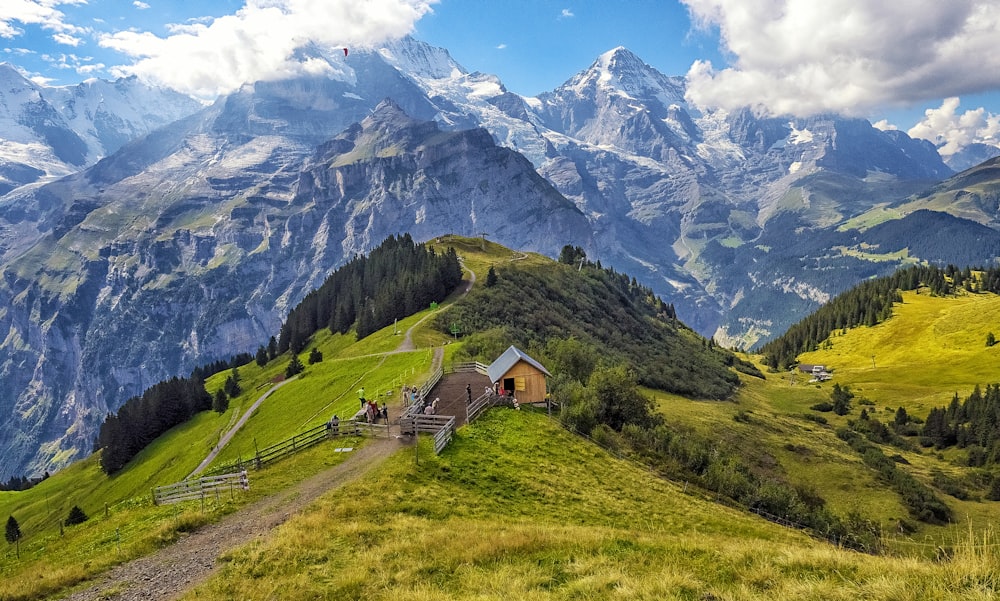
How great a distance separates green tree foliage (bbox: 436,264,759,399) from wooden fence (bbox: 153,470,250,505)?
3308cm

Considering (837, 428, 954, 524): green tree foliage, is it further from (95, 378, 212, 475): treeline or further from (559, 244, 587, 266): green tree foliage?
(95, 378, 212, 475): treeline

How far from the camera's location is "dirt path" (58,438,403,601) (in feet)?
58.2

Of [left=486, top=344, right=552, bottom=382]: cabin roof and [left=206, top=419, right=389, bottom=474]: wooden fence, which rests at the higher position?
[left=486, top=344, right=552, bottom=382]: cabin roof

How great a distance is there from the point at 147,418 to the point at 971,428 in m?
149

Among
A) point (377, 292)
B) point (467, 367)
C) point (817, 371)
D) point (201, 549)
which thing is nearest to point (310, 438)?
point (201, 549)

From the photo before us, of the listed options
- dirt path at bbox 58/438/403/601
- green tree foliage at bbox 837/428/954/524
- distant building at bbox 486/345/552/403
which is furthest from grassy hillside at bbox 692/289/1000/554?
distant building at bbox 486/345/552/403

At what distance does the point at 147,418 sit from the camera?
9844 cm

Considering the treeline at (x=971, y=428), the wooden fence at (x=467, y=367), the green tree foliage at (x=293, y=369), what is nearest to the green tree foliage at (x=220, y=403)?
the green tree foliage at (x=293, y=369)

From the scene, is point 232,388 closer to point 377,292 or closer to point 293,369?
point 293,369

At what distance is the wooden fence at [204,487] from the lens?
2856cm

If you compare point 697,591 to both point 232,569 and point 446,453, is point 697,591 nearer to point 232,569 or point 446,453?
point 232,569

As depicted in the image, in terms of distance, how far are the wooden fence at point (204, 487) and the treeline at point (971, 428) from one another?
100 metres

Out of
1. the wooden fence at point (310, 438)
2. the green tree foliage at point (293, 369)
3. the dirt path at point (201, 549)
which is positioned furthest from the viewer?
the green tree foliage at point (293, 369)

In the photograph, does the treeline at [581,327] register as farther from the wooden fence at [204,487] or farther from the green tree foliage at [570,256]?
the wooden fence at [204,487]
